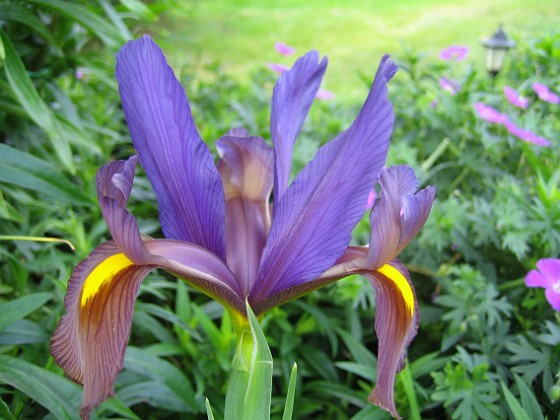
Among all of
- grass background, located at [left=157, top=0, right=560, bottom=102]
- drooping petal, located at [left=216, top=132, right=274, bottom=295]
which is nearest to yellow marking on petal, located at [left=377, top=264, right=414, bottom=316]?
drooping petal, located at [left=216, top=132, right=274, bottom=295]

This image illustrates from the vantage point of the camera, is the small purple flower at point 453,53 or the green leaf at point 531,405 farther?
the small purple flower at point 453,53

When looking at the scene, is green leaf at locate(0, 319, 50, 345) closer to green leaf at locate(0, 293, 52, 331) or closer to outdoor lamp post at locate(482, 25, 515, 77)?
green leaf at locate(0, 293, 52, 331)

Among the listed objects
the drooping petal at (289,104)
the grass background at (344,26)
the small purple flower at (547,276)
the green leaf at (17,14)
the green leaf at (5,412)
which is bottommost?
the grass background at (344,26)

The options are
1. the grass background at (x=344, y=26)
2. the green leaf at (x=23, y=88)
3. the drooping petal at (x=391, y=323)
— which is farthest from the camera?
the grass background at (x=344, y=26)

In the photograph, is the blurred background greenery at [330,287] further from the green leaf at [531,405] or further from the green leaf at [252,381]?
the green leaf at [252,381]

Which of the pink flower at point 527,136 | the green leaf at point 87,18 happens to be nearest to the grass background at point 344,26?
the pink flower at point 527,136

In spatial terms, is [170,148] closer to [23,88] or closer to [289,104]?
[289,104]
